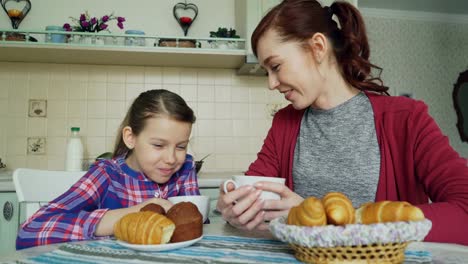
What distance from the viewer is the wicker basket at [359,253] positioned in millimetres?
467

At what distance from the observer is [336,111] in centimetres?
108

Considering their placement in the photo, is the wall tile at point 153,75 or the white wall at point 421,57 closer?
the wall tile at point 153,75

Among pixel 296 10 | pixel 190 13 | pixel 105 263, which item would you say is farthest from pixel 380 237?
pixel 190 13

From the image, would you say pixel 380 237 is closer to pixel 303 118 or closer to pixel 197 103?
pixel 303 118

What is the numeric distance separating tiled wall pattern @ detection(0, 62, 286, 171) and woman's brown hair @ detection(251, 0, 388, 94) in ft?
4.30

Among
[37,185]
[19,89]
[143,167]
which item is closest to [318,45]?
[143,167]

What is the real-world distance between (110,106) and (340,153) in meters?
1.62

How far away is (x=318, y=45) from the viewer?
39.8 inches

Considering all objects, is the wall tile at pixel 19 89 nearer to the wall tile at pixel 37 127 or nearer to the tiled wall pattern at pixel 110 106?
the tiled wall pattern at pixel 110 106

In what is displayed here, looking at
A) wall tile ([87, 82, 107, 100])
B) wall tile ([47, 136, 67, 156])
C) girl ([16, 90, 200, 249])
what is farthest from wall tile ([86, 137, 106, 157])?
girl ([16, 90, 200, 249])

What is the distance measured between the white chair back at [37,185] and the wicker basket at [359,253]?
81cm

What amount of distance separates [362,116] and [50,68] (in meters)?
1.88

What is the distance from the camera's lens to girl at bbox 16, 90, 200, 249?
0.97 meters

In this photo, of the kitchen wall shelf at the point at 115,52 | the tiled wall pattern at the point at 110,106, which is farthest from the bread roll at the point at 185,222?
the tiled wall pattern at the point at 110,106
